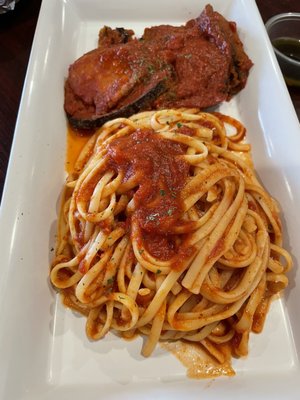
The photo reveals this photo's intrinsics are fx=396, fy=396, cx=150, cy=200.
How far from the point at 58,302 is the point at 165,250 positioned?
32.3 inches

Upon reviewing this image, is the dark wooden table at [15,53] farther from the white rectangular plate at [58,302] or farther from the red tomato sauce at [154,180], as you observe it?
the red tomato sauce at [154,180]

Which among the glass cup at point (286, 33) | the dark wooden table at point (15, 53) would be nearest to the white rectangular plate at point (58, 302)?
the dark wooden table at point (15, 53)

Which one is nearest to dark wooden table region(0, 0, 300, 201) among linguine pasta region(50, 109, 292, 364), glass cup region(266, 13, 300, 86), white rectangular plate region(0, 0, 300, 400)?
glass cup region(266, 13, 300, 86)

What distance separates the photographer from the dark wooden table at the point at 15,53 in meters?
3.74

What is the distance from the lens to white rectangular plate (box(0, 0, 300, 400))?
7.47ft

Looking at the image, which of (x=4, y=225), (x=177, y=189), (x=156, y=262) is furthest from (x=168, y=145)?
(x=4, y=225)

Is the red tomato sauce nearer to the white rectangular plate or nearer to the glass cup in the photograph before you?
the white rectangular plate

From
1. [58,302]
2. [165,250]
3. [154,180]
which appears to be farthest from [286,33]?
[58,302]

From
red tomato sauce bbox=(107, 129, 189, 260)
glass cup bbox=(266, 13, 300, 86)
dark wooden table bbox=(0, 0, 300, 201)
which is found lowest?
glass cup bbox=(266, 13, 300, 86)

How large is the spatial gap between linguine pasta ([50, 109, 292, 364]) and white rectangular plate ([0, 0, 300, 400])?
10 cm

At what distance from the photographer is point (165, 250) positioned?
266 cm

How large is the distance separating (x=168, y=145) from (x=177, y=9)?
7.39 feet

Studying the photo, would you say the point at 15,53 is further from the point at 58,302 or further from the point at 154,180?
the point at 58,302

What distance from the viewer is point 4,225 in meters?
2.44
